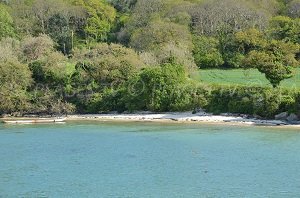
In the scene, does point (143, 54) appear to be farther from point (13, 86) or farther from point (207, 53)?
point (13, 86)

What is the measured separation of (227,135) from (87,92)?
22.2 m

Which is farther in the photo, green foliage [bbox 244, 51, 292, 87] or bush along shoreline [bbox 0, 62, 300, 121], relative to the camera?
green foliage [bbox 244, 51, 292, 87]

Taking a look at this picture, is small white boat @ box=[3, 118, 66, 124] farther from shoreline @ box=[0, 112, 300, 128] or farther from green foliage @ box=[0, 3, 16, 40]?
green foliage @ box=[0, 3, 16, 40]

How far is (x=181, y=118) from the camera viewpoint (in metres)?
57.2

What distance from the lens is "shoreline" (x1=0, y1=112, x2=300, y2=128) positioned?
174 feet

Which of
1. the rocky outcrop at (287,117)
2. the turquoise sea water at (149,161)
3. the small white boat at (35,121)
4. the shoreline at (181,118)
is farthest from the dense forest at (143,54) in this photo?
the turquoise sea water at (149,161)

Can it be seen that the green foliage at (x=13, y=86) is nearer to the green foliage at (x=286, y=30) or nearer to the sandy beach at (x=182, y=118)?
the sandy beach at (x=182, y=118)

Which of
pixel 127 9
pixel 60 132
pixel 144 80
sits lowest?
pixel 60 132

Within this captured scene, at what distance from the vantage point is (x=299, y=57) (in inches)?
3194

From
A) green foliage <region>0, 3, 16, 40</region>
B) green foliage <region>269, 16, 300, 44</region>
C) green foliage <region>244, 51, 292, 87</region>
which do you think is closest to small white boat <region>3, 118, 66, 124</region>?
green foliage <region>244, 51, 292, 87</region>

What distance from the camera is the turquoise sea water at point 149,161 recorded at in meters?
30.9

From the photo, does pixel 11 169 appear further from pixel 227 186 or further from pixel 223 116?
pixel 223 116

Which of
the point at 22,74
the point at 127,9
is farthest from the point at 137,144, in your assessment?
the point at 127,9

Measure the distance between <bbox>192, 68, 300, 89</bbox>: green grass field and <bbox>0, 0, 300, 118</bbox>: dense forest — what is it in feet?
5.21
